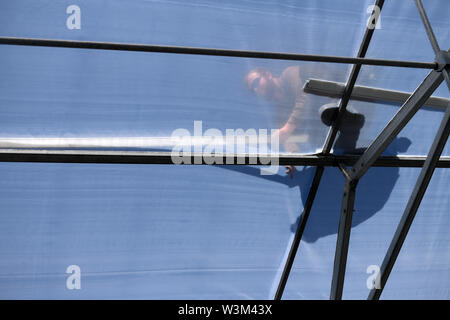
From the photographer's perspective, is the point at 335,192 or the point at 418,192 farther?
the point at 335,192

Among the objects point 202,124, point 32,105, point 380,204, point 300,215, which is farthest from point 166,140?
point 380,204

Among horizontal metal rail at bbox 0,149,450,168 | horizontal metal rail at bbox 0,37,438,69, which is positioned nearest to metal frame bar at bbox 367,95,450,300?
horizontal metal rail at bbox 0,37,438,69

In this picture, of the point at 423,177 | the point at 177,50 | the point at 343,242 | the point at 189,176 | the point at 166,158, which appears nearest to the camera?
the point at 177,50

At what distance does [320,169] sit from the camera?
14.3ft

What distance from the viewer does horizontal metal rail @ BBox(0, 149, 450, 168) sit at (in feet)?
11.9

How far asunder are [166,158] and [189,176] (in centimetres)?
35

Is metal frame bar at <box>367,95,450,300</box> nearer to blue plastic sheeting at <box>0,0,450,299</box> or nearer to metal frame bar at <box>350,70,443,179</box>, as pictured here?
metal frame bar at <box>350,70,443,179</box>

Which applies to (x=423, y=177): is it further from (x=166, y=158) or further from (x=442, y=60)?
(x=166, y=158)

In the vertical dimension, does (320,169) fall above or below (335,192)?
above

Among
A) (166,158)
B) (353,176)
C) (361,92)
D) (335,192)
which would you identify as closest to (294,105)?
(361,92)

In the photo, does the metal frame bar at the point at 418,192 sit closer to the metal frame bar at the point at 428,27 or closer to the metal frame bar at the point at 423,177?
the metal frame bar at the point at 423,177

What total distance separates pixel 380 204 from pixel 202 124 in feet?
5.71

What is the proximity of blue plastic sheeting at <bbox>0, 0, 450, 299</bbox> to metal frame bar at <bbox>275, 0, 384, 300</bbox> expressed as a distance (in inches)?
2.3

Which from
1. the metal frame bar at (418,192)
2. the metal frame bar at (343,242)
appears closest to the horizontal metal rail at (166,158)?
the metal frame bar at (343,242)
